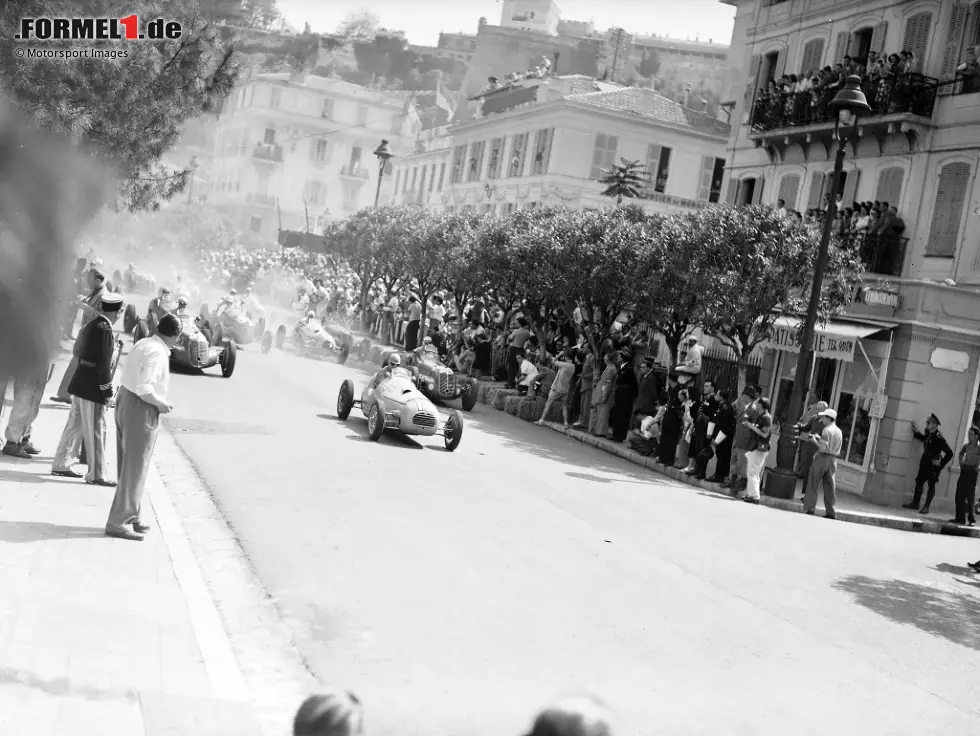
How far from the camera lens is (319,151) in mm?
77812

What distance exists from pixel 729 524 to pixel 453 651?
8502mm

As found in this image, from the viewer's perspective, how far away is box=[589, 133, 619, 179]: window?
158 feet

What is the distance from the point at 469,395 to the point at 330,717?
2125 cm

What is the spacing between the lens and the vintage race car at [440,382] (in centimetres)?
2358

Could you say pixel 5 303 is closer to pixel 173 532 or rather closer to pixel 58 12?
pixel 58 12

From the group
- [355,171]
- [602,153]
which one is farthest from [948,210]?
[355,171]

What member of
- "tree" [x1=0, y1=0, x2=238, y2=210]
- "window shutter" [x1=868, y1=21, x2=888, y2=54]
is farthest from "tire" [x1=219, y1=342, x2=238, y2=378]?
"window shutter" [x1=868, y1=21, x2=888, y2=54]

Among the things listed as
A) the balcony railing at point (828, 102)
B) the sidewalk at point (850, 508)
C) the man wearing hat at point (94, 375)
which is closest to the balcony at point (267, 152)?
the balcony railing at point (828, 102)

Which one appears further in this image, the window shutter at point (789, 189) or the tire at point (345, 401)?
the window shutter at point (789, 189)

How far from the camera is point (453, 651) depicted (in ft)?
24.2

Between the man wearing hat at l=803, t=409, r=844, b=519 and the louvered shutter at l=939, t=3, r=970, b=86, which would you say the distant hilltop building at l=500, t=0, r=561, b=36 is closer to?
the louvered shutter at l=939, t=3, r=970, b=86

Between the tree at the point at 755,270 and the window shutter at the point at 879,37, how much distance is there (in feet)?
24.1

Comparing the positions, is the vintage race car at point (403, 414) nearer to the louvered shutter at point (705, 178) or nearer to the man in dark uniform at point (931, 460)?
the man in dark uniform at point (931, 460)

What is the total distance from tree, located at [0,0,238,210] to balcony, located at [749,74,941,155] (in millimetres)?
16753
